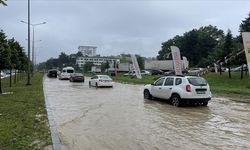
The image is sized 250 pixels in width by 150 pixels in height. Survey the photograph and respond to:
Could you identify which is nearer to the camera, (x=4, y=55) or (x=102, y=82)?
(x=4, y=55)

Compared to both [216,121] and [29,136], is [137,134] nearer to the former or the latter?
[29,136]

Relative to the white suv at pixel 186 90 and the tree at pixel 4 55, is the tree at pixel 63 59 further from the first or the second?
the white suv at pixel 186 90

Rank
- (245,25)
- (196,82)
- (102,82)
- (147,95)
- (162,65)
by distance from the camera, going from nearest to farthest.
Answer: (196,82) → (147,95) → (102,82) → (245,25) → (162,65)

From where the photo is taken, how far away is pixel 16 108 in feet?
49.4

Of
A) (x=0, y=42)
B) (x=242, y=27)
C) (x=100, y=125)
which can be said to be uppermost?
(x=242, y=27)

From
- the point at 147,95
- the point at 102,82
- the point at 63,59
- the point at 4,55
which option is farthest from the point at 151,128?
the point at 63,59

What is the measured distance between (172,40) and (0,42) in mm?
113029

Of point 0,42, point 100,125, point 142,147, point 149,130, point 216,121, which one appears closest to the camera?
point 142,147

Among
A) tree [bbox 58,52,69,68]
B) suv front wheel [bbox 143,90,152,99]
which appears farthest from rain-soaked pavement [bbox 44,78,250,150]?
tree [bbox 58,52,69,68]

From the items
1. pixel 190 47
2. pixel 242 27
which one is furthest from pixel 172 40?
A: pixel 242 27

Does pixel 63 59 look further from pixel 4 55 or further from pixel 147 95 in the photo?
pixel 147 95

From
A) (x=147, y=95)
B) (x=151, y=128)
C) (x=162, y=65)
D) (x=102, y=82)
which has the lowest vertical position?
(x=151, y=128)

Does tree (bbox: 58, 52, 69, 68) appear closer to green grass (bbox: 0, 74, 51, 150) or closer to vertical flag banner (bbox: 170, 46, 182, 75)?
vertical flag banner (bbox: 170, 46, 182, 75)

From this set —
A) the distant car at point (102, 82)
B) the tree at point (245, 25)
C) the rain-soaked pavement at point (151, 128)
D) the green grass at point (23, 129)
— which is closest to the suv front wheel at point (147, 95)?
the rain-soaked pavement at point (151, 128)
